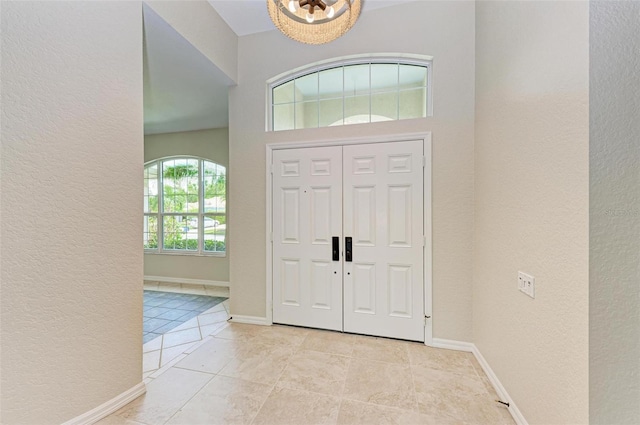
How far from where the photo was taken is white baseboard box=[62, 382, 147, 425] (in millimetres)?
1526

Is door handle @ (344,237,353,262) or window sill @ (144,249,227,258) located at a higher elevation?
door handle @ (344,237,353,262)

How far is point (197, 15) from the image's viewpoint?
2.46 metres

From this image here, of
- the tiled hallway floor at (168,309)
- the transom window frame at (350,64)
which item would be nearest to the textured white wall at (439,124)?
the transom window frame at (350,64)

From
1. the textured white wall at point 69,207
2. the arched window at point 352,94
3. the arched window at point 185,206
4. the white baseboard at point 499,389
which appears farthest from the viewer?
the arched window at point 185,206

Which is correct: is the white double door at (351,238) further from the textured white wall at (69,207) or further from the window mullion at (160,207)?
the window mullion at (160,207)

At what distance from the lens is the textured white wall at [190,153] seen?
4793 millimetres

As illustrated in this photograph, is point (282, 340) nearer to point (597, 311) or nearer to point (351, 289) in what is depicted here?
point (351, 289)

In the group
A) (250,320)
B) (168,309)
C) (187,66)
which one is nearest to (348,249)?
(250,320)

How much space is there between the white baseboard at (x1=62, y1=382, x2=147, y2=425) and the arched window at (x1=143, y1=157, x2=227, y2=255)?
309 cm

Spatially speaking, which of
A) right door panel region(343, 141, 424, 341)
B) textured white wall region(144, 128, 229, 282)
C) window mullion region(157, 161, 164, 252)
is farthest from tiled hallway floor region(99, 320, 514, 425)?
window mullion region(157, 161, 164, 252)

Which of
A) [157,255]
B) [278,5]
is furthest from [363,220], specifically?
[157,255]

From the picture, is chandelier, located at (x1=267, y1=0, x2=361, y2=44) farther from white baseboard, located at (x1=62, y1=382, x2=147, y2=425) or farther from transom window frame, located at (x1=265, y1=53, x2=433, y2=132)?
white baseboard, located at (x1=62, y1=382, x2=147, y2=425)

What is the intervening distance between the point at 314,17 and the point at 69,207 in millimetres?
1943

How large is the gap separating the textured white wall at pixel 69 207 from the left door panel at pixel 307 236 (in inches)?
54.4
